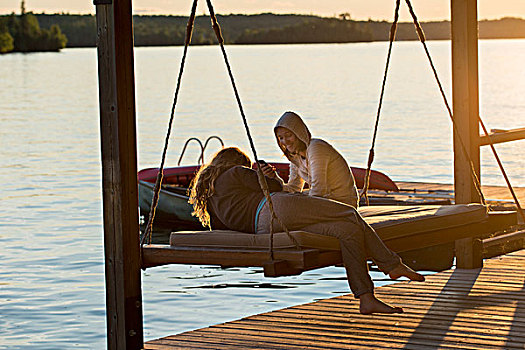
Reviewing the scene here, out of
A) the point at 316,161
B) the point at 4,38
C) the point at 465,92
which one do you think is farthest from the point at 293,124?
the point at 4,38

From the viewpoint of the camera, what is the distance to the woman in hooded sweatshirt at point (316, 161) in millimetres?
6625

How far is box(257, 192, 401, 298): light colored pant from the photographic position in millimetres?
6160

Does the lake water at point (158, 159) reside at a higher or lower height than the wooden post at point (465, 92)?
lower

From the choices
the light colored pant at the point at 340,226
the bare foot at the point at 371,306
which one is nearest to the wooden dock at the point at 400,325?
the bare foot at the point at 371,306

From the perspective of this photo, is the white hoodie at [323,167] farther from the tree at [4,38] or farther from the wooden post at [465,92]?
the tree at [4,38]

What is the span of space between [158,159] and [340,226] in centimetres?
2038

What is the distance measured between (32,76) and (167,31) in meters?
13.5

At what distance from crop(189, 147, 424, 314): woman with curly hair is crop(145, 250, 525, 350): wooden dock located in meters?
0.22

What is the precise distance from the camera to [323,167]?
21.8 ft

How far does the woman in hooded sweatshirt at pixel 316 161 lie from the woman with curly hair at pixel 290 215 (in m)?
0.24

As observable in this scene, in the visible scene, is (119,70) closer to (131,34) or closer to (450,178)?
(131,34)

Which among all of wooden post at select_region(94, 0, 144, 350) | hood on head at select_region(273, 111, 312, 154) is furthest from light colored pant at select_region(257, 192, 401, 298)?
wooden post at select_region(94, 0, 144, 350)

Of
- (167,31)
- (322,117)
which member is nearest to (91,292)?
(322,117)

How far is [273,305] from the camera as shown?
10.8 meters
